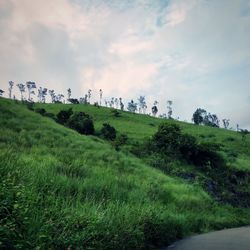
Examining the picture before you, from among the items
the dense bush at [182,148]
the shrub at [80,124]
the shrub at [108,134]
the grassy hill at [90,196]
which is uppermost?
the shrub at [80,124]

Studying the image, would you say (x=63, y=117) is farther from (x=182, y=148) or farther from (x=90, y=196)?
(x=90, y=196)

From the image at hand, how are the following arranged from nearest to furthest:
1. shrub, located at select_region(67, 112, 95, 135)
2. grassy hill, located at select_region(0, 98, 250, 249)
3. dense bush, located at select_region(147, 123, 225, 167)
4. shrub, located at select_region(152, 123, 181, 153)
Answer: grassy hill, located at select_region(0, 98, 250, 249)
dense bush, located at select_region(147, 123, 225, 167)
shrub, located at select_region(152, 123, 181, 153)
shrub, located at select_region(67, 112, 95, 135)

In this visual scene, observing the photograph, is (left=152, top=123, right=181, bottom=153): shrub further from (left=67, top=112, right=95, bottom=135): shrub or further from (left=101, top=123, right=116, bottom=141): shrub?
(left=67, top=112, right=95, bottom=135): shrub

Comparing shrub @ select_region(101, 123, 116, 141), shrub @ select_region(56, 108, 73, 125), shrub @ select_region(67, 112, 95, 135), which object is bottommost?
shrub @ select_region(101, 123, 116, 141)

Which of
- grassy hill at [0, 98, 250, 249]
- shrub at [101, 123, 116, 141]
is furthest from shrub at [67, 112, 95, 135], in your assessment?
grassy hill at [0, 98, 250, 249]

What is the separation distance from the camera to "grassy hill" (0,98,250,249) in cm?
905

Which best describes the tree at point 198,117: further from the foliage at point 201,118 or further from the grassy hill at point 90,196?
the grassy hill at point 90,196

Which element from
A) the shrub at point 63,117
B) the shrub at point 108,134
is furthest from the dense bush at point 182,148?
the shrub at point 63,117

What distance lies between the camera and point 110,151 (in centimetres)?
4309

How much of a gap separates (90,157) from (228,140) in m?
65.2

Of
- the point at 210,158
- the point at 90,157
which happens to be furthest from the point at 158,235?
the point at 210,158

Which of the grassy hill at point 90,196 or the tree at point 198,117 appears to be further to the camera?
the tree at point 198,117

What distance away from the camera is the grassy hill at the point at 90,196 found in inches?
356

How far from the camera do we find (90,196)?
685 inches
